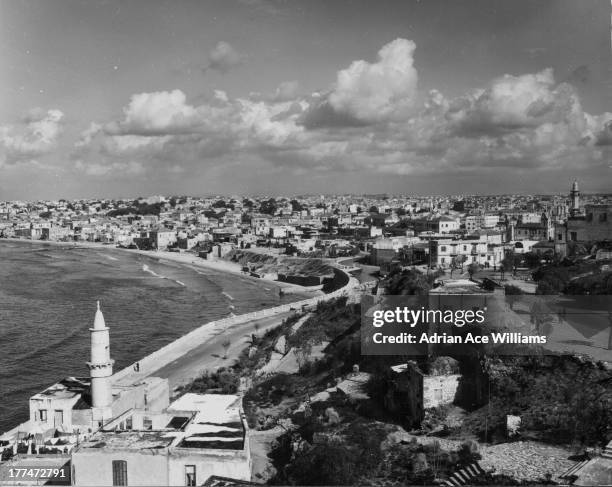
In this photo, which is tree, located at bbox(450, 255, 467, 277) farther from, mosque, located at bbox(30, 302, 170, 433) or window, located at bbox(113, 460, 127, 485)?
window, located at bbox(113, 460, 127, 485)

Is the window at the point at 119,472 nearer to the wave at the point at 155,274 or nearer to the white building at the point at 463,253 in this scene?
the white building at the point at 463,253

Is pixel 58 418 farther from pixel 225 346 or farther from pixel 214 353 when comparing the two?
pixel 225 346

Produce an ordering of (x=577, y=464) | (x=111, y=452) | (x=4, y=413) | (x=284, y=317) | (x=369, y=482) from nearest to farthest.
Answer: (x=111, y=452), (x=577, y=464), (x=369, y=482), (x=4, y=413), (x=284, y=317)

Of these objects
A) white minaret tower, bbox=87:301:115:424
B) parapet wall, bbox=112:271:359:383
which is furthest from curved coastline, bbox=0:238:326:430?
white minaret tower, bbox=87:301:115:424

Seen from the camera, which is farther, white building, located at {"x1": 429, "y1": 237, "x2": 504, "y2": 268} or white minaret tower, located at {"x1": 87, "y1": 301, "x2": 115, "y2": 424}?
white building, located at {"x1": 429, "y1": 237, "x2": 504, "y2": 268}

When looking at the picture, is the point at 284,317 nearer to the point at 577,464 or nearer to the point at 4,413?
the point at 4,413

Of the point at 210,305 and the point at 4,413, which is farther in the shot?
the point at 210,305

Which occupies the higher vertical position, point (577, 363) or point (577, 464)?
point (577, 363)

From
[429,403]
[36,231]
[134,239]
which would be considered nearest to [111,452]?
[429,403]
